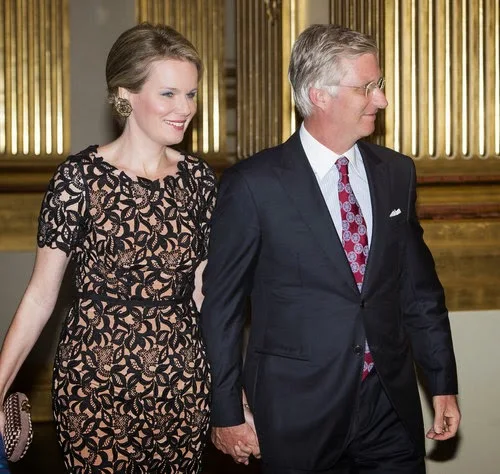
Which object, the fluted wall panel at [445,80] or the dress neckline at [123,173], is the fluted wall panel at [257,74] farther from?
the dress neckline at [123,173]

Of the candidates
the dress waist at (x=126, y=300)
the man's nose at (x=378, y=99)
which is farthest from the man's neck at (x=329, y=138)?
the dress waist at (x=126, y=300)

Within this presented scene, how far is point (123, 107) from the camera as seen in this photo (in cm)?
329

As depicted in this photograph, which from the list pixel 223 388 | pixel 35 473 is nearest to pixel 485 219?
pixel 223 388

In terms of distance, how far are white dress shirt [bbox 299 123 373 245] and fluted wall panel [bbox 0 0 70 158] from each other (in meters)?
3.35

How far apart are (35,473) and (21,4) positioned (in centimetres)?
250

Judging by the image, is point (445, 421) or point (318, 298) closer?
point (318, 298)

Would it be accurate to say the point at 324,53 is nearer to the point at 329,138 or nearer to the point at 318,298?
the point at 329,138

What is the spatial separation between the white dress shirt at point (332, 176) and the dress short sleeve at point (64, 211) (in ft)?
2.04

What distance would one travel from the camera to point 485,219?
4.67 meters

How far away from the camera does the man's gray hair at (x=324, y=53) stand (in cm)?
325

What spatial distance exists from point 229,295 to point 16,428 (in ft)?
2.08

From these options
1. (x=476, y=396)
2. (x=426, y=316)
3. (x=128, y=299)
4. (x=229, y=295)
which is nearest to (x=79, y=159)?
(x=128, y=299)

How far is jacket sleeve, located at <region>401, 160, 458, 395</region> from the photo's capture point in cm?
338

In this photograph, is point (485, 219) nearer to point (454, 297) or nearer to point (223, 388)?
point (454, 297)
